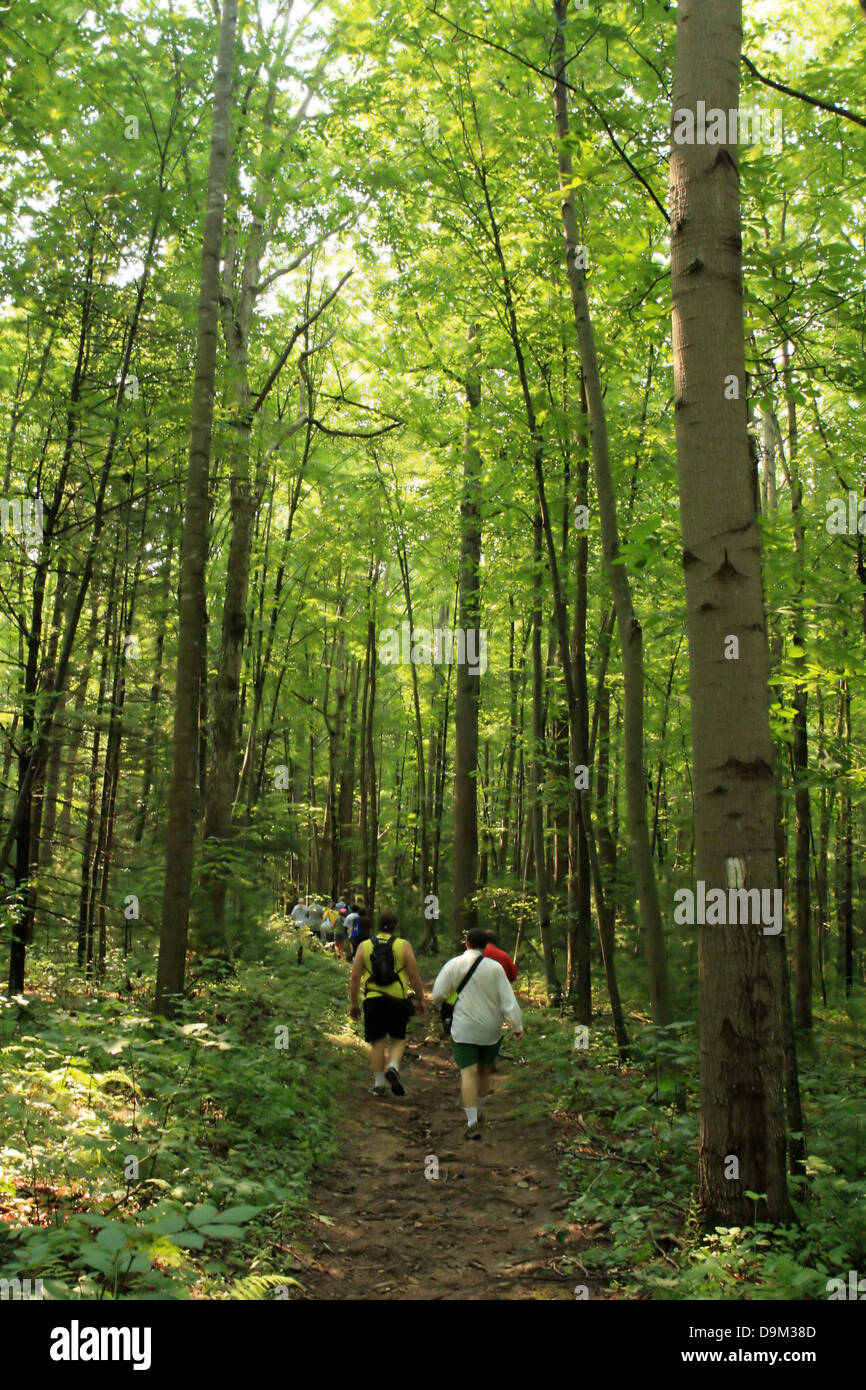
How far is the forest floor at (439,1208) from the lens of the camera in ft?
14.5

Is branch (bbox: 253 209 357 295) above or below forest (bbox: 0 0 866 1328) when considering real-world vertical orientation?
above

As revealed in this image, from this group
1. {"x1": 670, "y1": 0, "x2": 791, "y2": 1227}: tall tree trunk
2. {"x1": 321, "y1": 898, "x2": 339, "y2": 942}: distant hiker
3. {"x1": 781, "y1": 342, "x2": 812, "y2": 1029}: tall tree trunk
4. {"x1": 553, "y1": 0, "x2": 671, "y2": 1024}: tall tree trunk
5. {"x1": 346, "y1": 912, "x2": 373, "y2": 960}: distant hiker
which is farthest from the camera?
{"x1": 321, "y1": 898, "x2": 339, "y2": 942}: distant hiker

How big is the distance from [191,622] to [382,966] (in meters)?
4.02

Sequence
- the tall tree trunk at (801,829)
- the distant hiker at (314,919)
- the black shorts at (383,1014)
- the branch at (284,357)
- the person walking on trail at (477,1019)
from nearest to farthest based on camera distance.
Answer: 1. the person walking on trail at (477,1019)
2. the black shorts at (383,1014)
3. the tall tree trunk at (801,829)
4. the branch at (284,357)
5. the distant hiker at (314,919)

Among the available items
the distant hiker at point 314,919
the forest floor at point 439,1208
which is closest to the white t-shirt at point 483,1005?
the forest floor at point 439,1208

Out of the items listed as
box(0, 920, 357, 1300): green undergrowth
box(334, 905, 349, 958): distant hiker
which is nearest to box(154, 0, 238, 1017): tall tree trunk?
box(0, 920, 357, 1300): green undergrowth

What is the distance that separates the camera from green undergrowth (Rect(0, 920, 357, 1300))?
3.22 metres

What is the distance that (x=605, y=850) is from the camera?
1320 centimetres

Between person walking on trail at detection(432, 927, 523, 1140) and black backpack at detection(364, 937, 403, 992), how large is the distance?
121cm

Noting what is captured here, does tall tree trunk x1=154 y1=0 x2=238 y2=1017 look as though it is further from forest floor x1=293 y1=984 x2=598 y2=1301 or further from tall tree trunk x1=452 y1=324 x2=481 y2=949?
tall tree trunk x1=452 y1=324 x2=481 y2=949

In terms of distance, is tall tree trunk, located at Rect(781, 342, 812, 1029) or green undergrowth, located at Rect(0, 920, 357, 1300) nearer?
green undergrowth, located at Rect(0, 920, 357, 1300)

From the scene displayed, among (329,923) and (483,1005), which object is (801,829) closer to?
(483,1005)

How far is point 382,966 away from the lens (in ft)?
28.0

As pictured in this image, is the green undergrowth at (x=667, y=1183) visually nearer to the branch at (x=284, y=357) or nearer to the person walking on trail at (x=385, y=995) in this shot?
the person walking on trail at (x=385, y=995)
